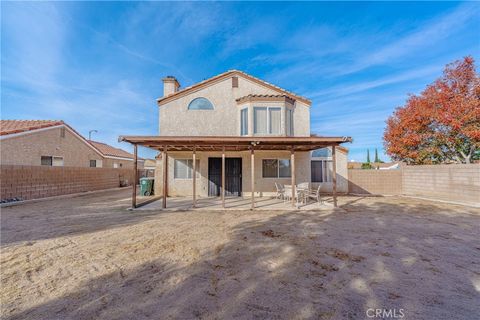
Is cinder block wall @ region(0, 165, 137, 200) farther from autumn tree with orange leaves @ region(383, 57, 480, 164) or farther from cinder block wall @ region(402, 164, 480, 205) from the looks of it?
autumn tree with orange leaves @ region(383, 57, 480, 164)

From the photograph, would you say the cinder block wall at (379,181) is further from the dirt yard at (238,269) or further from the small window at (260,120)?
the dirt yard at (238,269)

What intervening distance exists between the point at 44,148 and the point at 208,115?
12.4m

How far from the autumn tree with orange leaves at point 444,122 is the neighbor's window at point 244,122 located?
1239 cm

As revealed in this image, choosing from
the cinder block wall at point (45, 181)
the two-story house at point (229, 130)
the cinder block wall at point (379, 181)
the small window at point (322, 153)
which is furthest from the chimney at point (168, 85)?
the cinder block wall at point (379, 181)

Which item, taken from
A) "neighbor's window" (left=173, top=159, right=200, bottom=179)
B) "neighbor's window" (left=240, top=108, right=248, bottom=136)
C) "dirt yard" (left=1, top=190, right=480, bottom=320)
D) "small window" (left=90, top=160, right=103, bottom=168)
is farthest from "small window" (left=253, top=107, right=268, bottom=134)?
"small window" (left=90, top=160, right=103, bottom=168)

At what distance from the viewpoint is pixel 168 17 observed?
12.2 meters

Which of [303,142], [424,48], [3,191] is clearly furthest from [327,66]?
[3,191]

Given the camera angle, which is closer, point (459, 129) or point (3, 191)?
point (3, 191)

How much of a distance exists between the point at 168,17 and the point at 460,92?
20.1m

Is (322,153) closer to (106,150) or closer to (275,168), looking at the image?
(275,168)

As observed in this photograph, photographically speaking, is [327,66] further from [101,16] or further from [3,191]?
[3,191]

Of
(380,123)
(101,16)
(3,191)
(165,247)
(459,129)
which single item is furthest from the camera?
(380,123)

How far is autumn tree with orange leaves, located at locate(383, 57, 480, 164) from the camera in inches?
512

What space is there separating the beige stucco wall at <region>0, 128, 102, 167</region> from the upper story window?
47.8 ft
